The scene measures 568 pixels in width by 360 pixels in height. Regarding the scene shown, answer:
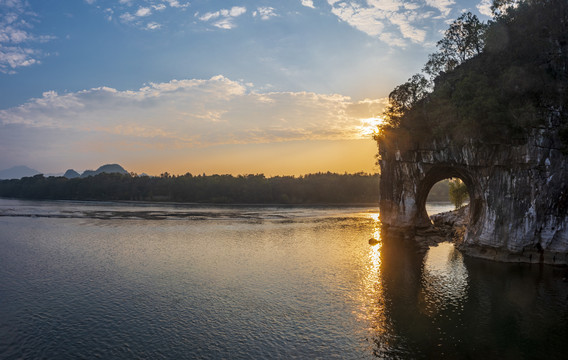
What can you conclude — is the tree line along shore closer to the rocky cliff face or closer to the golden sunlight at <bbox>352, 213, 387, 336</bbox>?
the rocky cliff face

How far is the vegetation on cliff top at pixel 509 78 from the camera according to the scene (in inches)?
1427

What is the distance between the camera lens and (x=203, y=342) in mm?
19812

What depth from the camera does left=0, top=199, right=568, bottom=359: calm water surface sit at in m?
19.3

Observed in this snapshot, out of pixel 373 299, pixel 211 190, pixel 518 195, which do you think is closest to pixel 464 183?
pixel 518 195

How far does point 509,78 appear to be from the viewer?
36.9m

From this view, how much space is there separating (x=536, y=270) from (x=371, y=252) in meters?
17.4

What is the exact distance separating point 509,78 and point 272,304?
112 ft

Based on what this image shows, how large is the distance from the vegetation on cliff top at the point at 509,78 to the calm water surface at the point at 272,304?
15421 mm

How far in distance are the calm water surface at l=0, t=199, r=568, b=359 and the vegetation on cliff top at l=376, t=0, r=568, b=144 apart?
15.4 metres

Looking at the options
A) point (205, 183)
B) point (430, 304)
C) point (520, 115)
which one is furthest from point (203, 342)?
point (205, 183)

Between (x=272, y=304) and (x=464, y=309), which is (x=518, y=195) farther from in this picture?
(x=272, y=304)

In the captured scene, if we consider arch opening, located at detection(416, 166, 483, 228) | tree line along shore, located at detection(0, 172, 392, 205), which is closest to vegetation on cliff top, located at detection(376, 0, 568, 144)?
arch opening, located at detection(416, 166, 483, 228)

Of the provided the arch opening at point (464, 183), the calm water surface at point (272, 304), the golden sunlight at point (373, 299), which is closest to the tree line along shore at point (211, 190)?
the arch opening at point (464, 183)

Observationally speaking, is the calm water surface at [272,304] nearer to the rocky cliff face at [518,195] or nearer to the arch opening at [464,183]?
the rocky cliff face at [518,195]
